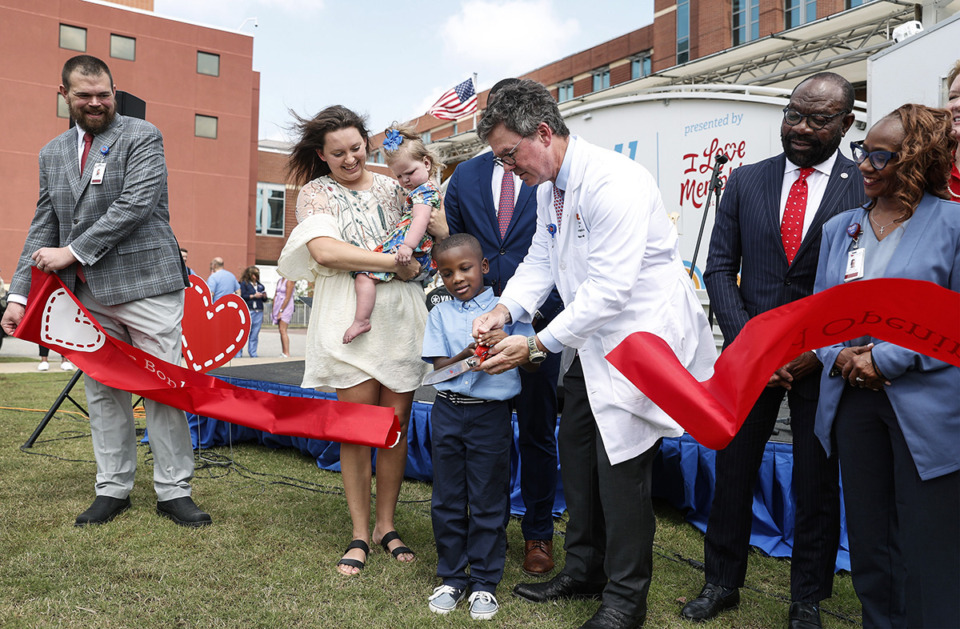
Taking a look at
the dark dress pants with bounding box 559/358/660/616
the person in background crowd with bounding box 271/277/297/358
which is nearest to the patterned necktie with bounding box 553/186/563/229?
the dark dress pants with bounding box 559/358/660/616

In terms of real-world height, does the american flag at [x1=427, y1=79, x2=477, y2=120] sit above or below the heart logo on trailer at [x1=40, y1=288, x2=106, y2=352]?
above

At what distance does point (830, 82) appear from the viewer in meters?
2.47

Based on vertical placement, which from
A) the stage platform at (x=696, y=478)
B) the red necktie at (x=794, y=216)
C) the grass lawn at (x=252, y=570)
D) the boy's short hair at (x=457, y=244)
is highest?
the red necktie at (x=794, y=216)

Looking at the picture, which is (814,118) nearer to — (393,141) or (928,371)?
(928,371)

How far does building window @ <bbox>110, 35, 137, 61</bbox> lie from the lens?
2669 centimetres

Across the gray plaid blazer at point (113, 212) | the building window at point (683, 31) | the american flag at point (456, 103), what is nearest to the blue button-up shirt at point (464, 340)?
the gray plaid blazer at point (113, 212)

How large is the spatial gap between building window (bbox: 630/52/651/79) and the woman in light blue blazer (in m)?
27.3

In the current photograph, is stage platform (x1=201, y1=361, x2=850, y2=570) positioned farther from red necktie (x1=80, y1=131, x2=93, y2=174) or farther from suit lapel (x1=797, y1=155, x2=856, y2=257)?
red necktie (x1=80, y1=131, x2=93, y2=174)

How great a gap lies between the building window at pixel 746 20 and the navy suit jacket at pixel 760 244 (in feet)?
67.6

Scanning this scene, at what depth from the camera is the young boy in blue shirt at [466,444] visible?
265 cm

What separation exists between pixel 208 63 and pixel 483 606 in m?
30.2

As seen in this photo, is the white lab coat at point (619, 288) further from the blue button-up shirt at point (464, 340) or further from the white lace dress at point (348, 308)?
the white lace dress at point (348, 308)

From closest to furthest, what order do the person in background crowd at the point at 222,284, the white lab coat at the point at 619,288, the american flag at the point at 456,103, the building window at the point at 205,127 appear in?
the white lab coat at the point at 619,288 < the person in background crowd at the point at 222,284 < the american flag at the point at 456,103 < the building window at the point at 205,127

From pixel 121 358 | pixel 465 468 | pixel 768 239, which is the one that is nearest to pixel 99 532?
pixel 121 358
